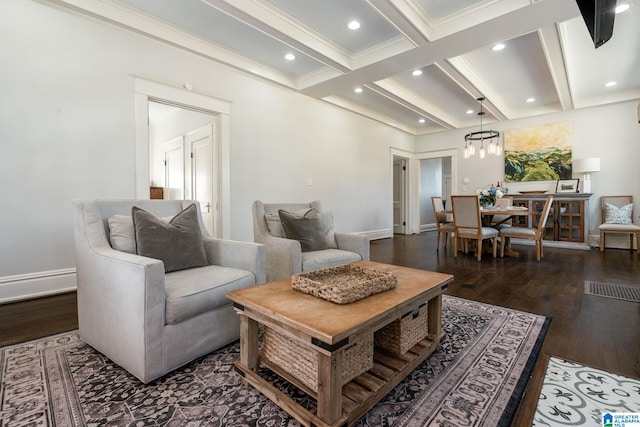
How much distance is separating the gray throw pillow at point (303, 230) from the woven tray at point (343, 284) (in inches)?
38.8

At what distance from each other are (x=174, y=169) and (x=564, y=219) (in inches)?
283

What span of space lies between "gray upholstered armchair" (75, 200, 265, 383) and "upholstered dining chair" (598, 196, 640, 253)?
595 centimetres

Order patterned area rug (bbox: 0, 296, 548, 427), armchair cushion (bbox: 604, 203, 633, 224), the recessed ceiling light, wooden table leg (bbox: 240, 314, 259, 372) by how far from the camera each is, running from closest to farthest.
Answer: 1. patterned area rug (bbox: 0, 296, 548, 427)
2. wooden table leg (bbox: 240, 314, 259, 372)
3. the recessed ceiling light
4. armchair cushion (bbox: 604, 203, 633, 224)

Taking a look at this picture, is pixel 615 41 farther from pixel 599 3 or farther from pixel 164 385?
pixel 164 385

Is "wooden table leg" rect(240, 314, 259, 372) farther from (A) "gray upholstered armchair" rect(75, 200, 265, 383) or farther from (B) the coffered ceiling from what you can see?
(B) the coffered ceiling

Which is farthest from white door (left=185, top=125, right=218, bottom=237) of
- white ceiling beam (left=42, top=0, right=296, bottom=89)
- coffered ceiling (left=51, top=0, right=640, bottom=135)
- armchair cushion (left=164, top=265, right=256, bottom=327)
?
armchair cushion (left=164, top=265, right=256, bottom=327)

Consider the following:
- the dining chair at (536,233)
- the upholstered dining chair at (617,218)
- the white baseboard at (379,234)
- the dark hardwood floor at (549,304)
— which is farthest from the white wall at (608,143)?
the white baseboard at (379,234)

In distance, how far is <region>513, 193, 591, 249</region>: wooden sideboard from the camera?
5328mm

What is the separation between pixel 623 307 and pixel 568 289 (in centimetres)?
51

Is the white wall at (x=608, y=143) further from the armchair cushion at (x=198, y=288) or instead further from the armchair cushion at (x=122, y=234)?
the armchair cushion at (x=122, y=234)

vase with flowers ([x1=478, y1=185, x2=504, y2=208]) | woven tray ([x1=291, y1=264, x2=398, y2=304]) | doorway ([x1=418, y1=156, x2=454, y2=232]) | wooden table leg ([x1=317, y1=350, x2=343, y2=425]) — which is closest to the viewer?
wooden table leg ([x1=317, y1=350, x2=343, y2=425])

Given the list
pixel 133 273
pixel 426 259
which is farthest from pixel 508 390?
pixel 426 259

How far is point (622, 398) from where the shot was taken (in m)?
1.29

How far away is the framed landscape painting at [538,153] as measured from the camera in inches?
227
